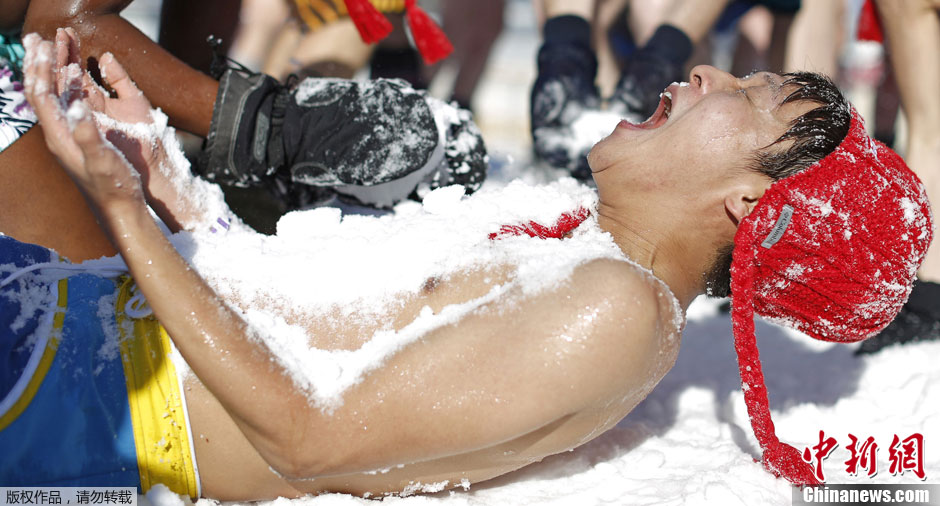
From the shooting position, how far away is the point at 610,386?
61.9 inches

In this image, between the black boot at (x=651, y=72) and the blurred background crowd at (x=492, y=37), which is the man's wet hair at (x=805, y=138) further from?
the blurred background crowd at (x=492, y=37)

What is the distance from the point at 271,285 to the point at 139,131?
1.85ft

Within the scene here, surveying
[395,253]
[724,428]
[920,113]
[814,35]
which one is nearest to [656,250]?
[395,253]

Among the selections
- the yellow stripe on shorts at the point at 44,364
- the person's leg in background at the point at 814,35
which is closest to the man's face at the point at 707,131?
the yellow stripe on shorts at the point at 44,364

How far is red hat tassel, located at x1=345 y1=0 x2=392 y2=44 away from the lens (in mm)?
3311

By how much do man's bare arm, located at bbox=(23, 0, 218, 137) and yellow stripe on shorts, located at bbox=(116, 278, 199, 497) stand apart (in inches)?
30.0

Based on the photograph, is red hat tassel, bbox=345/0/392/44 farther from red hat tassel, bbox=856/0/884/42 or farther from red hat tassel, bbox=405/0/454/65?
red hat tassel, bbox=856/0/884/42

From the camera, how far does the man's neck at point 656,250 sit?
6.12 feet

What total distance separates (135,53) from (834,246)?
184cm

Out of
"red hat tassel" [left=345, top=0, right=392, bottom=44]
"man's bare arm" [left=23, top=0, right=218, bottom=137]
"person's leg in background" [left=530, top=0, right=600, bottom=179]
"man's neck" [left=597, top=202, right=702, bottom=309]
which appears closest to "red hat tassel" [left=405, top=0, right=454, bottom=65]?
"red hat tassel" [left=345, top=0, right=392, bottom=44]

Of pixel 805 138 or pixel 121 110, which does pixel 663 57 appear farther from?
pixel 121 110

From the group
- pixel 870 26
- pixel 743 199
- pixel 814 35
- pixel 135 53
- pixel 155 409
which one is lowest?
pixel 155 409

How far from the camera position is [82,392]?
1.64 metres

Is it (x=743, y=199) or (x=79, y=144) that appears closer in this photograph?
(x=79, y=144)
